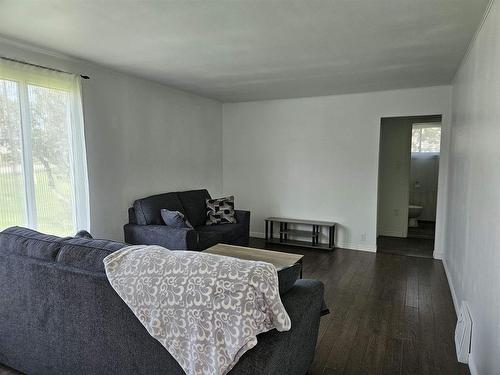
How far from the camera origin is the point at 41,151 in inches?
121

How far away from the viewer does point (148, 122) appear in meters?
4.40

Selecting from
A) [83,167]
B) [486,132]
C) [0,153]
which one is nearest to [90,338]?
[0,153]

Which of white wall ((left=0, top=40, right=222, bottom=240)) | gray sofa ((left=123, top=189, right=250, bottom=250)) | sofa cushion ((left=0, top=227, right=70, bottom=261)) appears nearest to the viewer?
sofa cushion ((left=0, top=227, right=70, bottom=261))

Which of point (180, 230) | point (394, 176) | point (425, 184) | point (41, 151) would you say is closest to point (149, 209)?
point (180, 230)

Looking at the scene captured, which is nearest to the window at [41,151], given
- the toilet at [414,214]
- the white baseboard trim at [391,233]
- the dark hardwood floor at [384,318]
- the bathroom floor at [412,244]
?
the dark hardwood floor at [384,318]

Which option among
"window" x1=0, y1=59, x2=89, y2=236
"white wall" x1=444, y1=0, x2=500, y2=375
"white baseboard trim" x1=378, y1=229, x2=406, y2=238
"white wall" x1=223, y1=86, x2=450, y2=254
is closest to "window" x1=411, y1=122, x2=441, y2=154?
"white baseboard trim" x1=378, y1=229, x2=406, y2=238

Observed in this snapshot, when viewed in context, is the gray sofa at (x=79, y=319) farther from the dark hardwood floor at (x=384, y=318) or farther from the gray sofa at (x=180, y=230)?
the gray sofa at (x=180, y=230)

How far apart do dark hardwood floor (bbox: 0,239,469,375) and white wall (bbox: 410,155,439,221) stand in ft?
9.72

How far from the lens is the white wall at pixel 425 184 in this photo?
707 centimetres

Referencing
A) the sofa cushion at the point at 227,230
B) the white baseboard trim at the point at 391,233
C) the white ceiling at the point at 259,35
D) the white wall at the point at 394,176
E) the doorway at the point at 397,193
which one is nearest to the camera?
the white ceiling at the point at 259,35

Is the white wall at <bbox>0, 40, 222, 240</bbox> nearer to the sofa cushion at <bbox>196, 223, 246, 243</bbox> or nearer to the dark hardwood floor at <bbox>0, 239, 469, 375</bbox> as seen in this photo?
the sofa cushion at <bbox>196, 223, 246, 243</bbox>

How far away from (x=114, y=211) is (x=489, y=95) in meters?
3.75

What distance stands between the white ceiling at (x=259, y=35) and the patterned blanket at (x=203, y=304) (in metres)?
1.65

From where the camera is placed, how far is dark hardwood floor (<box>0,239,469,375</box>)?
226 centimetres
